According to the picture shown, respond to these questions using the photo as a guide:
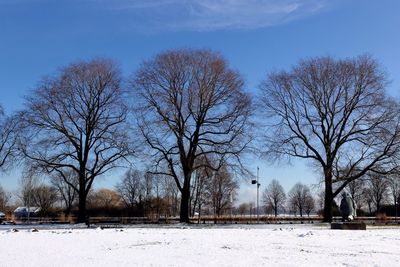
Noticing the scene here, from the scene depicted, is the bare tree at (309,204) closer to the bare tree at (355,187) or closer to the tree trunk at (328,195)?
the bare tree at (355,187)

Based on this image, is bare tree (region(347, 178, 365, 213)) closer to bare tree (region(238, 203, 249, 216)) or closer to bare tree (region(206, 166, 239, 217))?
bare tree (region(206, 166, 239, 217))

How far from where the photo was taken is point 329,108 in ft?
132

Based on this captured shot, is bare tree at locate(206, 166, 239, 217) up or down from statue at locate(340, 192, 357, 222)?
up

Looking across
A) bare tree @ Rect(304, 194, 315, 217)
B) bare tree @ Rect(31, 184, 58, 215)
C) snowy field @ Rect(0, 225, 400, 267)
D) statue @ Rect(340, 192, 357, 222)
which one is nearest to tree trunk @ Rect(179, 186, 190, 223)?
statue @ Rect(340, 192, 357, 222)

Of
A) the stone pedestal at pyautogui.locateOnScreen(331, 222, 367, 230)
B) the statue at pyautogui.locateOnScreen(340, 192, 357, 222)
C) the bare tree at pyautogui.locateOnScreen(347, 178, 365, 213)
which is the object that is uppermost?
the bare tree at pyautogui.locateOnScreen(347, 178, 365, 213)

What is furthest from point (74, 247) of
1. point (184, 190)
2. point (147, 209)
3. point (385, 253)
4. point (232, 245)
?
point (147, 209)

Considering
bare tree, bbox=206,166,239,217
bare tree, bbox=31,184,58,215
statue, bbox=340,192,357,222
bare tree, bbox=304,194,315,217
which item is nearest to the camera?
statue, bbox=340,192,357,222

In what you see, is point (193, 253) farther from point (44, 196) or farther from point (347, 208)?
point (44, 196)

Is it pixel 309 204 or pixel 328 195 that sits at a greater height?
pixel 309 204

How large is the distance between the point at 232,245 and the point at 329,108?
26.2 metres

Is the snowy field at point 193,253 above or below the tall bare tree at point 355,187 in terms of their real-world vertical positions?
below

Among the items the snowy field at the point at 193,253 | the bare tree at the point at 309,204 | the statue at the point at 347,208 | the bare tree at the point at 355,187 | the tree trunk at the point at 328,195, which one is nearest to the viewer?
the snowy field at the point at 193,253

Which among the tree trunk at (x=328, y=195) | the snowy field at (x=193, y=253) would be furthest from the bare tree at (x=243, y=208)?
the snowy field at (x=193, y=253)

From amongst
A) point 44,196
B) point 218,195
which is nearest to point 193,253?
point 218,195
